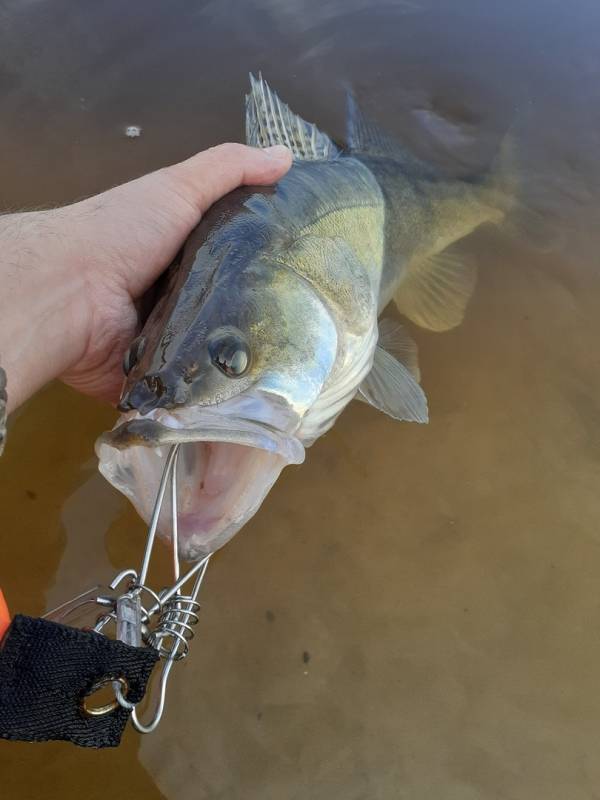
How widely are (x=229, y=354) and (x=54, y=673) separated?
0.70 meters

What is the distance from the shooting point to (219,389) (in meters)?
1.38

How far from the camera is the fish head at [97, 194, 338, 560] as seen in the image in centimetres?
131

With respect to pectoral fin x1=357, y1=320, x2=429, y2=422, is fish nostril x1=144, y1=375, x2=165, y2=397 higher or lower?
higher

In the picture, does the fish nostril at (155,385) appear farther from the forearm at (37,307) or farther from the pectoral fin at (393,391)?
the pectoral fin at (393,391)

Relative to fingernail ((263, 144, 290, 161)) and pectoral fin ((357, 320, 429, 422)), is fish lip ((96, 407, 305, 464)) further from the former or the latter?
fingernail ((263, 144, 290, 161))

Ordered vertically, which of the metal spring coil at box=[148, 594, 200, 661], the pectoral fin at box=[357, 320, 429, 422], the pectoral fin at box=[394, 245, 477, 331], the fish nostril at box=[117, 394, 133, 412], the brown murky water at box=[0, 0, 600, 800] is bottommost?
the brown murky water at box=[0, 0, 600, 800]

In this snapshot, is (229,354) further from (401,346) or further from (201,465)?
(401,346)

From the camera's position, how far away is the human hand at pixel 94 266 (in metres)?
1.65

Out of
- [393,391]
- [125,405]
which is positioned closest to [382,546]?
[393,391]

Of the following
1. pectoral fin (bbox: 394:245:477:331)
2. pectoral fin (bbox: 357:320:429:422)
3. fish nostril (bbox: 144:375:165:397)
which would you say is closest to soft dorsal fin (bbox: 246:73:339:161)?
pectoral fin (bbox: 394:245:477:331)

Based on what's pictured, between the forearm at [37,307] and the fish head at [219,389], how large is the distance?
0.27m

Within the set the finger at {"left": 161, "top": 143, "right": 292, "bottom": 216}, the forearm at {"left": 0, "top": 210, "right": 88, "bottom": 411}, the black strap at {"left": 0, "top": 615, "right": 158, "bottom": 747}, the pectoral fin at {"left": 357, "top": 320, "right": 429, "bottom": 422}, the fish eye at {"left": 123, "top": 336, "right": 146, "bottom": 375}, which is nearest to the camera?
the black strap at {"left": 0, "top": 615, "right": 158, "bottom": 747}

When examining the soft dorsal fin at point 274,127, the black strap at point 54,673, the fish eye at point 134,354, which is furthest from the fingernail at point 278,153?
the black strap at point 54,673

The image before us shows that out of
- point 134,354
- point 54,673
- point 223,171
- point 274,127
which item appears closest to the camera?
point 54,673
